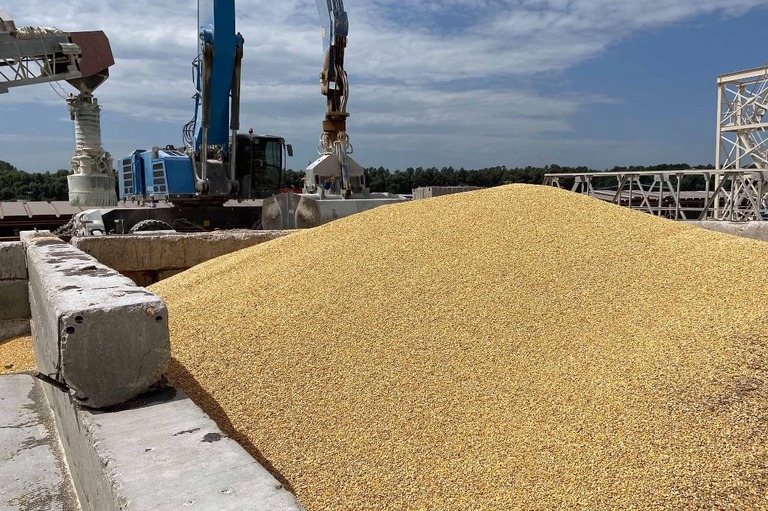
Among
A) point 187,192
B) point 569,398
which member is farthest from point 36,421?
point 187,192

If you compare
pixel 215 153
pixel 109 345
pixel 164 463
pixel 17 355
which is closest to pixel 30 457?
pixel 109 345

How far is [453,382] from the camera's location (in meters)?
2.49

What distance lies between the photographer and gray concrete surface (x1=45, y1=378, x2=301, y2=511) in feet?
4.34

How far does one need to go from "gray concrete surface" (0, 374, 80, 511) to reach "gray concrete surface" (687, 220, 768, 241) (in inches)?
215

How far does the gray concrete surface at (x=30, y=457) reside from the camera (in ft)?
A: 7.47

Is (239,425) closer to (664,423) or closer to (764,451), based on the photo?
(664,423)

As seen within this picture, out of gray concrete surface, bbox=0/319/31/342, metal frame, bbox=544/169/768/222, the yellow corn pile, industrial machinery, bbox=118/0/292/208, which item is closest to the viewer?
the yellow corn pile

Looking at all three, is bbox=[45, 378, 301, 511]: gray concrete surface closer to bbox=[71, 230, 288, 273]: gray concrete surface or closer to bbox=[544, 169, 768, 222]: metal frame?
bbox=[71, 230, 288, 273]: gray concrete surface

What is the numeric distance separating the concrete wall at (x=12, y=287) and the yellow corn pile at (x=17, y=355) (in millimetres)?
168

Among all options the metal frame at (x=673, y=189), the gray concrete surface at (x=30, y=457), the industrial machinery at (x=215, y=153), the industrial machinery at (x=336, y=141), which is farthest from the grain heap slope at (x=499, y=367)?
the industrial machinery at (x=336, y=141)

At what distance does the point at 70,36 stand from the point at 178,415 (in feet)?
41.6

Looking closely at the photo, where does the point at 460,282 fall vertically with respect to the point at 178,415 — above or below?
above

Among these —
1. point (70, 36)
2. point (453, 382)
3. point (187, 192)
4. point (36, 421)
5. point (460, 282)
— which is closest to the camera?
point (453, 382)

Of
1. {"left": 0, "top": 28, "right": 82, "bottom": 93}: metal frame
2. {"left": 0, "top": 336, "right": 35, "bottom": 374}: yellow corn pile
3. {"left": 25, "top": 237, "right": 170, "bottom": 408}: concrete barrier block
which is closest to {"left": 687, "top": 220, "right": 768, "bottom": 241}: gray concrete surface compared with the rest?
{"left": 25, "top": 237, "right": 170, "bottom": 408}: concrete barrier block
